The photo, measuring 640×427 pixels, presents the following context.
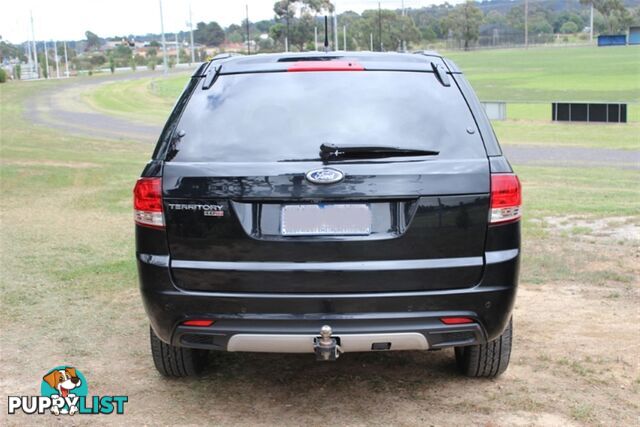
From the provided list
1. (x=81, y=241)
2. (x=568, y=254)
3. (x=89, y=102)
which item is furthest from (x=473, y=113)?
(x=89, y=102)

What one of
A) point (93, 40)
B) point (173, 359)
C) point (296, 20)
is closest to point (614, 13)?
point (296, 20)

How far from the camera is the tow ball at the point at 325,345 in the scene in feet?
12.6

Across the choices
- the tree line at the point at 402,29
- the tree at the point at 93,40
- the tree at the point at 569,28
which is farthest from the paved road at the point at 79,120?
the tree at the point at 93,40

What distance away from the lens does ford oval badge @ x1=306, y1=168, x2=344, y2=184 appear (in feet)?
12.6

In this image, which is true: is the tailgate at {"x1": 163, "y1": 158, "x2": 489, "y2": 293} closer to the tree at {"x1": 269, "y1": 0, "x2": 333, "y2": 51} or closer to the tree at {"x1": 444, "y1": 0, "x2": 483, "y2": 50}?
the tree at {"x1": 269, "y1": 0, "x2": 333, "y2": 51}

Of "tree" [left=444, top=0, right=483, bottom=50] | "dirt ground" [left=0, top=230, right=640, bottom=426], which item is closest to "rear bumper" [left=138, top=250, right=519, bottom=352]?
"dirt ground" [left=0, top=230, right=640, bottom=426]

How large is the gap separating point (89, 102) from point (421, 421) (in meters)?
45.2

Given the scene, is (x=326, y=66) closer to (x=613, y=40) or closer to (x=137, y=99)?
(x=137, y=99)

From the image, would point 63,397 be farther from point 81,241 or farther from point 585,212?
point 585,212

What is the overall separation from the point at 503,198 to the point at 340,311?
954 mm

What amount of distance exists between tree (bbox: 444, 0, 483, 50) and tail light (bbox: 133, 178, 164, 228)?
140 metres

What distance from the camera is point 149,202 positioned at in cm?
403

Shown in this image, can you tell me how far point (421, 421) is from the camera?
4148 millimetres

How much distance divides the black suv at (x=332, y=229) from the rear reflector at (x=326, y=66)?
24cm
